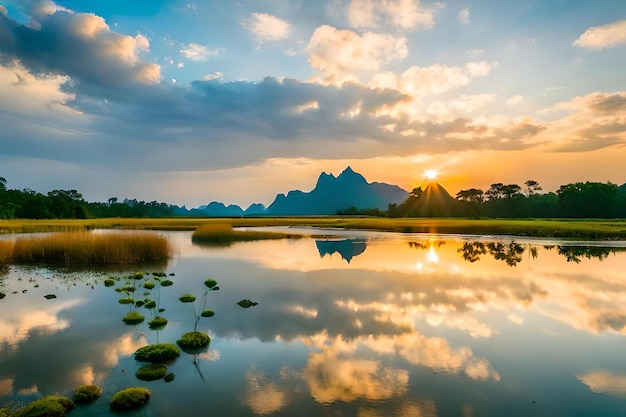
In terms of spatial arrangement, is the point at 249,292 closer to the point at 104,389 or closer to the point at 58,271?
the point at 104,389

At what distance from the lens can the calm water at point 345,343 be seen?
898 cm

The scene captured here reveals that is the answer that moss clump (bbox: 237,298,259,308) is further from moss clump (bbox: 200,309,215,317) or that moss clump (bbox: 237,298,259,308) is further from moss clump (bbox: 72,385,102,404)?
moss clump (bbox: 72,385,102,404)

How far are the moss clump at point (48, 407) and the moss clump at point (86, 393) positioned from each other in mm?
263

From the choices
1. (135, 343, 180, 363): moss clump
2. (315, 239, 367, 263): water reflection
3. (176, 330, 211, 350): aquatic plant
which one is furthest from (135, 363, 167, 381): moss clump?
(315, 239, 367, 263): water reflection

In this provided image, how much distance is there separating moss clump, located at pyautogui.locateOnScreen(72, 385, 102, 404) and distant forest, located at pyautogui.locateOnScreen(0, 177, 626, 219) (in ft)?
313

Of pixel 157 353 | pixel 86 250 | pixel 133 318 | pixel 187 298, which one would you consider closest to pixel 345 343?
pixel 157 353

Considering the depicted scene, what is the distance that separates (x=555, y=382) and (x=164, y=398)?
407 inches

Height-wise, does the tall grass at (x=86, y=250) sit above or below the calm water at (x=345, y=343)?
above

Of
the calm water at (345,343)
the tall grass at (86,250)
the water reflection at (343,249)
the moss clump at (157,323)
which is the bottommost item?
the calm water at (345,343)

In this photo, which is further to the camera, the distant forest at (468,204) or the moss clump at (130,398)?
the distant forest at (468,204)

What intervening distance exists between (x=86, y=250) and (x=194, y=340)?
22470 mm

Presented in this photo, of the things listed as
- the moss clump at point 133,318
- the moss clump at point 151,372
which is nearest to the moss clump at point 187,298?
the moss clump at point 133,318

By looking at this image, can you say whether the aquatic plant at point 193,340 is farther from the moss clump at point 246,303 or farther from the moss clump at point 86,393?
the moss clump at point 246,303

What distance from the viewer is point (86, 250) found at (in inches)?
1171
